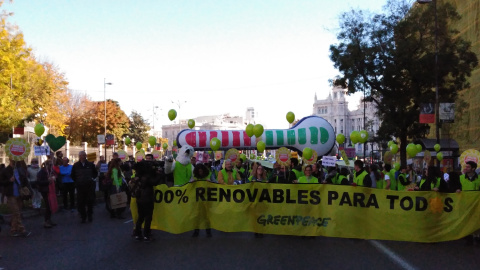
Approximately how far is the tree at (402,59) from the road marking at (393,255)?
2622cm

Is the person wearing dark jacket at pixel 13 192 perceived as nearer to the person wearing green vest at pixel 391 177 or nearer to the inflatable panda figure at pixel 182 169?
the inflatable panda figure at pixel 182 169

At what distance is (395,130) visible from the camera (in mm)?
36469

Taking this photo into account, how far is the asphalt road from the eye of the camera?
25.5ft

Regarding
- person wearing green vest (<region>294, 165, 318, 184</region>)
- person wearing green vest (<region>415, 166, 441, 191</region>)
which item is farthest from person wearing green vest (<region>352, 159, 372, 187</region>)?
person wearing green vest (<region>415, 166, 441, 191</region>)

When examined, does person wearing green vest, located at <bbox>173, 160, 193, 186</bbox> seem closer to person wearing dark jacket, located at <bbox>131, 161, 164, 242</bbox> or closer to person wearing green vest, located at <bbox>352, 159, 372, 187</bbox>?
person wearing dark jacket, located at <bbox>131, 161, 164, 242</bbox>

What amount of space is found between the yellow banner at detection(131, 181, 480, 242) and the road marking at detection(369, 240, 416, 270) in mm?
223

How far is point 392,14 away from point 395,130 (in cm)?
776

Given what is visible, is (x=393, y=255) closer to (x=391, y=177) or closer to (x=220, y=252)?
(x=220, y=252)

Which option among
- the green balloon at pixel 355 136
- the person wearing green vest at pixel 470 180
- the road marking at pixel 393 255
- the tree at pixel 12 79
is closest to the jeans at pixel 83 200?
the road marking at pixel 393 255

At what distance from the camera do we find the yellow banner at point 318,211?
970 centimetres

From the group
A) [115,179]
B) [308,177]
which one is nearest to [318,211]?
[308,177]

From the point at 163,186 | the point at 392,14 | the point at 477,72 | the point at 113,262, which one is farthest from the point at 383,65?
the point at 113,262

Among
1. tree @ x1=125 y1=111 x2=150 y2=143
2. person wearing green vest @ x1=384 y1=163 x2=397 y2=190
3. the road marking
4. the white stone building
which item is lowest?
the road marking

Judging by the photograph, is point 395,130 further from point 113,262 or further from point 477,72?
point 113,262
